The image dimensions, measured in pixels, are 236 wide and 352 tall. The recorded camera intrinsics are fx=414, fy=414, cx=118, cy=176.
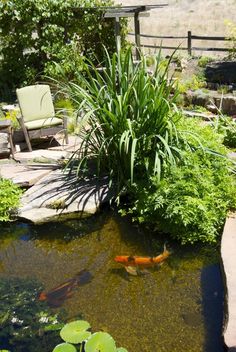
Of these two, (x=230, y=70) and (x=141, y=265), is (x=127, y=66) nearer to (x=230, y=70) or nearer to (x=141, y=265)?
(x=141, y=265)

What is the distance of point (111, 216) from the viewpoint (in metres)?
4.17

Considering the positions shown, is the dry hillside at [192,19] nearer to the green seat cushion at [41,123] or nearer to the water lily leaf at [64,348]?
the green seat cushion at [41,123]

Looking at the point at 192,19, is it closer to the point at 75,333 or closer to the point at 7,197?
the point at 7,197

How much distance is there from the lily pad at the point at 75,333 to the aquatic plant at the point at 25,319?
0.90 ft

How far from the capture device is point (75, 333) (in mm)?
2475

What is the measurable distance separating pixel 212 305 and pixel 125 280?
70 cm

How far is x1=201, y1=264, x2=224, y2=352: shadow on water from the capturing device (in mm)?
2614

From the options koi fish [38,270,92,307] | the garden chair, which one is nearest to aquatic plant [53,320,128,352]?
koi fish [38,270,92,307]

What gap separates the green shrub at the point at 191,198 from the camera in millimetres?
3598

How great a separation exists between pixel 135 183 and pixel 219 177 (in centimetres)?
81

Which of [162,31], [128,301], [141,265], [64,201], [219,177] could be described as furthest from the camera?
[162,31]

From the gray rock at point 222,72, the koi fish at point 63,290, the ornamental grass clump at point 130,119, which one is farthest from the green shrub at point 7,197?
the gray rock at point 222,72

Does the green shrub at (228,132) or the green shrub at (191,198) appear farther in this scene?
the green shrub at (228,132)

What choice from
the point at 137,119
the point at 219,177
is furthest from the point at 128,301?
the point at 137,119
